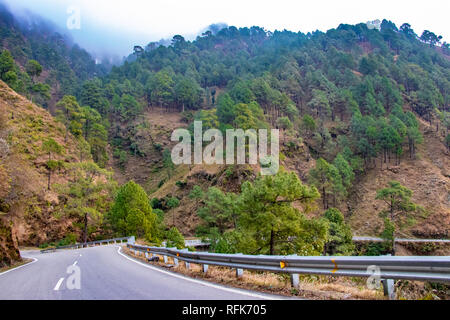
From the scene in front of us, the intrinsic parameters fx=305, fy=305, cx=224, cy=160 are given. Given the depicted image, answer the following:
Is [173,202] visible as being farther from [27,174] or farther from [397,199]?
[27,174]

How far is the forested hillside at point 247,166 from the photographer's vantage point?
2736cm

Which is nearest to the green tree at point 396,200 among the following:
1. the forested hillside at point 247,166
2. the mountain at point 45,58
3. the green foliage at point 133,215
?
the forested hillside at point 247,166

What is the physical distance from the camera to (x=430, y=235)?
160ft

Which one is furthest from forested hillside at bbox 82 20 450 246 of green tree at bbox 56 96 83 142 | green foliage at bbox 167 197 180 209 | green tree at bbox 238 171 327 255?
green tree at bbox 238 171 327 255

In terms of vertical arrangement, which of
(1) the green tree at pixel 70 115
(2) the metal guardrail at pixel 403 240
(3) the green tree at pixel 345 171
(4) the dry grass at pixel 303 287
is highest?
(1) the green tree at pixel 70 115

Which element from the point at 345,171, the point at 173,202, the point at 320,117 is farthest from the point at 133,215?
the point at 320,117

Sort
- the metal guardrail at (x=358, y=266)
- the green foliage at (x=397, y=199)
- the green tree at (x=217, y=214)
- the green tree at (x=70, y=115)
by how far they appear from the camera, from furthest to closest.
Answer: the green tree at (x=70, y=115)
the green foliage at (x=397, y=199)
the green tree at (x=217, y=214)
the metal guardrail at (x=358, y=266)

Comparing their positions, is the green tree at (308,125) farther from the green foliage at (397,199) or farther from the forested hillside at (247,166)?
the green foliage at (397,199)

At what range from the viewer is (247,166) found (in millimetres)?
56875

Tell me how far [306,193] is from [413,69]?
100366 millimetres

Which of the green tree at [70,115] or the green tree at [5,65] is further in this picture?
the green tree at [5,65]

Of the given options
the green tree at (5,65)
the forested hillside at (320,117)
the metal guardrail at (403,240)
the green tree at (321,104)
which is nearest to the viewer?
the metal guardrail at (403,240)
